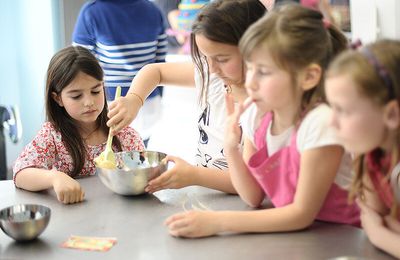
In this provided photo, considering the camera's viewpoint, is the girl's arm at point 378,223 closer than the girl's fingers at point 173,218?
Yes

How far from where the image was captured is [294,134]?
51.8 inches

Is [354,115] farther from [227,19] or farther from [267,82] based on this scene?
[227,19]

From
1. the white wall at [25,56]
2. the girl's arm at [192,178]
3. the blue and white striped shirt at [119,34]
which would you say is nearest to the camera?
the girl's arm at [192,178]

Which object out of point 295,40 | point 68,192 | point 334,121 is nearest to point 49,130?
point 68,192

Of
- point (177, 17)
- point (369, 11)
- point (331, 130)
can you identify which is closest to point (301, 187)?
point (331, 130)

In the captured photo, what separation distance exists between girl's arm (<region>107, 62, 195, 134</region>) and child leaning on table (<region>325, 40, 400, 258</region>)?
0.83 meters

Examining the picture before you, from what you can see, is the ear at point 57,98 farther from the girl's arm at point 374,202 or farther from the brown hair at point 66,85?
the girl's arm at point 374,202

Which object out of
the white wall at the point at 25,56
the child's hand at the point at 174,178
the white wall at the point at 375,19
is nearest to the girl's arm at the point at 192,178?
the child's hand at the point at 174,178

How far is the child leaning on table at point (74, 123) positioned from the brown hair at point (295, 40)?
770mm

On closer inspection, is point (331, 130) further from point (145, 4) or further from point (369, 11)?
point (145, 4)

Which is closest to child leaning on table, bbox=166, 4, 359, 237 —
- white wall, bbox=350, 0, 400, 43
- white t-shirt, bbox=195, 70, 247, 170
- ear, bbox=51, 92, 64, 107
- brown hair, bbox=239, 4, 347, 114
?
brown hair, bbox=239, 4, 347, 114

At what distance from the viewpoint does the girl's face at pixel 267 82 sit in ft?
4.13

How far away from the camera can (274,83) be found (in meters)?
1.26

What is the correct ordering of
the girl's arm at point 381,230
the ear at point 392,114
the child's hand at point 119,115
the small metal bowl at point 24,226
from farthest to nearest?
1. the child's hand at point 119,115
2. the small metal bowl at point 24,226
3. the girl's arm at point 381,230
4. the ear at point 392,114
